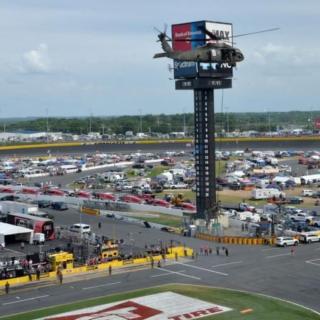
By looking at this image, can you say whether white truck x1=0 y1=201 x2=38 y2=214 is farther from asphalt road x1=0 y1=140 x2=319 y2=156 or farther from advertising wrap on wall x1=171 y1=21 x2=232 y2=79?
asphalt road x1=0 y1=140 x2=319 y2=156

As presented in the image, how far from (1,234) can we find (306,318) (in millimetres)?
26774

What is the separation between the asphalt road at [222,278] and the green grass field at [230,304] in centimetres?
103

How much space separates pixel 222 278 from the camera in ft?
120

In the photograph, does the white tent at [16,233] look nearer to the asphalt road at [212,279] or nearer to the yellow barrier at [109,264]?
the yellow barrier at [109,264]

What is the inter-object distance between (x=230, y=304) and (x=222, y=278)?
562cm

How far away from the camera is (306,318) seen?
28656 millimetres

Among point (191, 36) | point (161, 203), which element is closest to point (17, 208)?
point (161, 203)

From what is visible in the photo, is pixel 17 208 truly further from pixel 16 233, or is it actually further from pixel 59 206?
pixel 16 233

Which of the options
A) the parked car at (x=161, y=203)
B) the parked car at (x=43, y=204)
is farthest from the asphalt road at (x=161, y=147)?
the parked car at (x=161, y=203)

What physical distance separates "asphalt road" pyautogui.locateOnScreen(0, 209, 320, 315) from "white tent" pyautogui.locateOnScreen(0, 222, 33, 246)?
12.0 m

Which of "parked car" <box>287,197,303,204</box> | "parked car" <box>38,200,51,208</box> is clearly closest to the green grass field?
"parked car" <box>38,200,51,208</box>

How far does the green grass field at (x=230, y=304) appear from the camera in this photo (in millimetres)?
29156

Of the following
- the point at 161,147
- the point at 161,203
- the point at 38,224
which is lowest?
the point at 161,203

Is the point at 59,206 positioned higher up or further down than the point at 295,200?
further down
